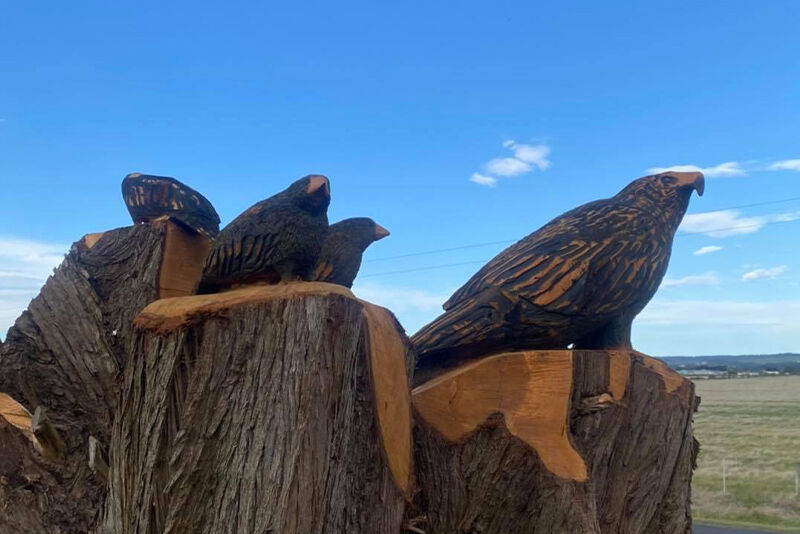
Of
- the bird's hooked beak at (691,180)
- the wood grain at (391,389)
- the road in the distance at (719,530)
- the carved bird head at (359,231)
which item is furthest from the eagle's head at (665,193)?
the road in the distance at (719,530)

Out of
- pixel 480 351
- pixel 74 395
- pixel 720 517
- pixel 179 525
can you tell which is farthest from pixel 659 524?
pixel 720 517

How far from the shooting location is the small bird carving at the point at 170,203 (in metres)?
3.05

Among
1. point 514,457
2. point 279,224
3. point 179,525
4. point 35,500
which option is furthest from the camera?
point 35,500

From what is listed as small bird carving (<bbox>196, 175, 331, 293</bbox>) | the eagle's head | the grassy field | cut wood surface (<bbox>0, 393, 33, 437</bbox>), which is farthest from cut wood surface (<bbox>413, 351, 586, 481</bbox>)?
the grassy field

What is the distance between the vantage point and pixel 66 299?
310 centimetres

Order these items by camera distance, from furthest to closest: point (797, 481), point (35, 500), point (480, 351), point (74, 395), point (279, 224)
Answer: point (797, 481) < point (74, 395) < point (35, 500) < point (480, 351) < point (279, 224)

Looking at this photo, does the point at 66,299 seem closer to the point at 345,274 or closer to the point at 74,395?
the point at 74,395

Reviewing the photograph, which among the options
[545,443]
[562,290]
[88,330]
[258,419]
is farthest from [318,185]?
[88,330]

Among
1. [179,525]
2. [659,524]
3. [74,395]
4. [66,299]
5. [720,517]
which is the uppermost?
[66,299]

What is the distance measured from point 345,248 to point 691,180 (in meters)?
1.50

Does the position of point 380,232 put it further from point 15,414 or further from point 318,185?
point 15,414

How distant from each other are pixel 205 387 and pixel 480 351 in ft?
3.52

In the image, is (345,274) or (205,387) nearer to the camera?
(205,387)

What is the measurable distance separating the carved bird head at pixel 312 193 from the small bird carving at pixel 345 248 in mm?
491
